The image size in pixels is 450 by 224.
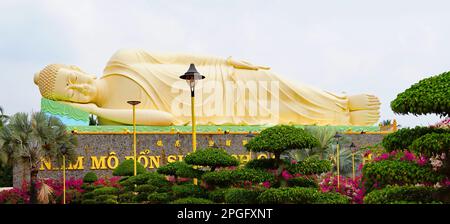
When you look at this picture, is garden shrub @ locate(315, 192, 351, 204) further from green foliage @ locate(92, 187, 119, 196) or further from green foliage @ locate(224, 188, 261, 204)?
green foliage @ locate(92, 187, 119, 196)

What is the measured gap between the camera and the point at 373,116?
17.0 metres

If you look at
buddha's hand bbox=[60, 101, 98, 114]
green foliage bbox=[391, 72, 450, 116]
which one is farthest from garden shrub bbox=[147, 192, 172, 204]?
buddha's hand bbox=[60, 101, 98, 114]

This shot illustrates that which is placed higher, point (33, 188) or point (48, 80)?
point (48, 80)

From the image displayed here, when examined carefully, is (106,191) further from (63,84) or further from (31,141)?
(63,84)

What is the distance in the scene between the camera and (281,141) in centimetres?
631

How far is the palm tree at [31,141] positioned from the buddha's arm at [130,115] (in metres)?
2.76

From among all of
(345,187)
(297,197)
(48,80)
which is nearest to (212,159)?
(297,197)

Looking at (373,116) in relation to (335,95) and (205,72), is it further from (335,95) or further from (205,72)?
(205,72)

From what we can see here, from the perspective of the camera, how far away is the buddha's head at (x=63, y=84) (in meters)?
15.0

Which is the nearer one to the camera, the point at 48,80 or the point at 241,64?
the point at 48,80

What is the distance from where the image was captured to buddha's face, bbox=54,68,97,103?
49.4ft

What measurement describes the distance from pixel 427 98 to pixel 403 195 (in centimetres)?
113
